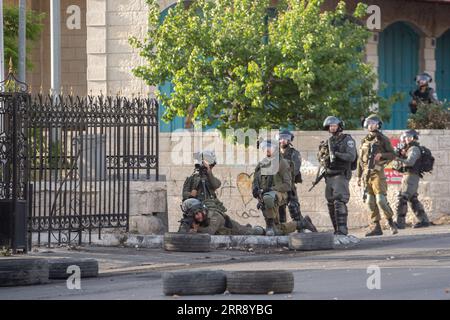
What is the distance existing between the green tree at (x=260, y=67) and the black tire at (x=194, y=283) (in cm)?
1141

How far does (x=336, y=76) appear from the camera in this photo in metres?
25.0

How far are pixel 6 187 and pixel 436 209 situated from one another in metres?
8.88

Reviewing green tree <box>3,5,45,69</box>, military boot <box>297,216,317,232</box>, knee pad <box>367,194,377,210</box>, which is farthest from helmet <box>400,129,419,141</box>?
green tree <box>3,5,45,69</box>

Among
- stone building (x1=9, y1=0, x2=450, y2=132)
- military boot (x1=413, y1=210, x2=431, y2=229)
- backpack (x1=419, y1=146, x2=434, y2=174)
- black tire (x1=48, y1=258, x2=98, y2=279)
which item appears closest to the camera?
black tire (x1=48, y1=258, x2=98, y2=279)

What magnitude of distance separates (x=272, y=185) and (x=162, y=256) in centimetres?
265

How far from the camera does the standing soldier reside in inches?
846

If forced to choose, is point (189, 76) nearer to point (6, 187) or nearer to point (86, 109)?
point (86, 109)

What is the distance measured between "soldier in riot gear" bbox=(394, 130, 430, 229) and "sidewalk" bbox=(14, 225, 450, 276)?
8.81 feet

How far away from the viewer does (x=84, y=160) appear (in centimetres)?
1966

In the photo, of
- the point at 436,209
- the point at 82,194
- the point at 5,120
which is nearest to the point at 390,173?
the point at 436,209

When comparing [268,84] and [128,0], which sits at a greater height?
[128,0]

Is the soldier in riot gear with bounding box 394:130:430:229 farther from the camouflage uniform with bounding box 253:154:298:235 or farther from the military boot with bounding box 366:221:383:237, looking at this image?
the camouflage uniform with bounding box 253:154:298:235

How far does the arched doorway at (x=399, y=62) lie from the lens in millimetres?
33656

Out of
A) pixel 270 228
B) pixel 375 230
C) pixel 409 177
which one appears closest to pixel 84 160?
pixel 270 228
